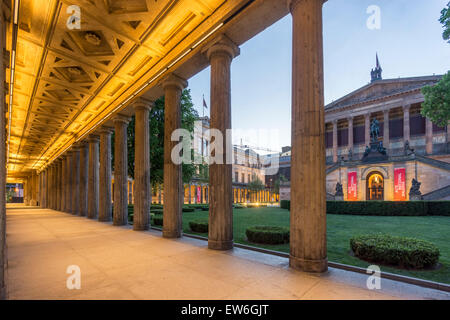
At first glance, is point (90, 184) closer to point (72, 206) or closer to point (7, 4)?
point (72, 206)

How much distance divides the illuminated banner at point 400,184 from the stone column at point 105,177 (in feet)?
120

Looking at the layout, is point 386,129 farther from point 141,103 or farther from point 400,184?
point 141,103

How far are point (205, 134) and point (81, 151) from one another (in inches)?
1449

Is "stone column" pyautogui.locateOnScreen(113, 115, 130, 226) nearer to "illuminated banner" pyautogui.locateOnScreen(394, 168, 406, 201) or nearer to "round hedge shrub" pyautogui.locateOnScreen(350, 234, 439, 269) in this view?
"round hedge shrub" pyautogui.locateOnScreen(350, 234, 439, 269)

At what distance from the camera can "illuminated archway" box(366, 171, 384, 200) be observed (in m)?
36.1

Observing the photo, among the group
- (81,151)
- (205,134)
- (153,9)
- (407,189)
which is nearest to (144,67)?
(153,9)

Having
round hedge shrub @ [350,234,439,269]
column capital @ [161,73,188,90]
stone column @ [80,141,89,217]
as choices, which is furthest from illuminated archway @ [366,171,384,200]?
stone column @ [80,141,89,217]

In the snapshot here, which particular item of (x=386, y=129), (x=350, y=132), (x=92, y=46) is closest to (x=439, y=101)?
(x=92, y=46)

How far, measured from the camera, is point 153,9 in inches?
285

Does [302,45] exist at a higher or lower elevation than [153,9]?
lower

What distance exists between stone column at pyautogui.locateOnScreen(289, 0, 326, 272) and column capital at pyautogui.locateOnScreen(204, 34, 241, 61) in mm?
2605

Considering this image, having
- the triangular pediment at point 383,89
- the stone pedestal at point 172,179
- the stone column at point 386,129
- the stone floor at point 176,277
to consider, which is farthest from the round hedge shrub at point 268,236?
the triangular pediment at point 383,89

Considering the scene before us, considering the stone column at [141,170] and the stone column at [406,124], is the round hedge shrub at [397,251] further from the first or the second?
the stone column at [406,124]

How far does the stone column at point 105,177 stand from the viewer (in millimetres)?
15523
